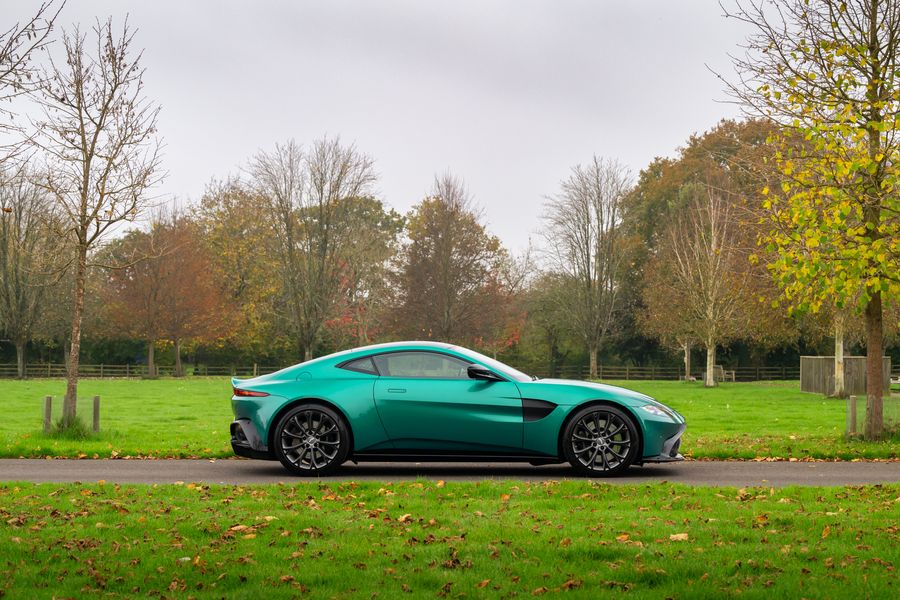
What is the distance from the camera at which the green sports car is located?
11156 millimetres

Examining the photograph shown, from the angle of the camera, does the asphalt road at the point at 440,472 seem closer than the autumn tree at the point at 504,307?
Yes

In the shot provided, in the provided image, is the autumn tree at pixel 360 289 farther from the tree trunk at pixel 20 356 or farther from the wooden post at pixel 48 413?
the wooden post at pixel 48 413

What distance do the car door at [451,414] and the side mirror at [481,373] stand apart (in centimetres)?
6

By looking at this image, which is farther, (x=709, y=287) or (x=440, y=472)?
(x=709, y=287)

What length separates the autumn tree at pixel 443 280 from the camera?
4812cm

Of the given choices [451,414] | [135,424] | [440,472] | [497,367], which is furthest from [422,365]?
[135,424]

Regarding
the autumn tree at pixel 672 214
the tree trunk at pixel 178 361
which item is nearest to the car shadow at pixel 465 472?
the autumn tree at pixel 672 214

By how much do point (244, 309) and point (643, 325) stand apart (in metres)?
24.8

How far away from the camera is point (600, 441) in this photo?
11250 mm

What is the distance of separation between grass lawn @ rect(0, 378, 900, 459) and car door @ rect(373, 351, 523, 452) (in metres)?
3.61

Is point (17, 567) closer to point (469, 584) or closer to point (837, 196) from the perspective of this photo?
point (469, 584)

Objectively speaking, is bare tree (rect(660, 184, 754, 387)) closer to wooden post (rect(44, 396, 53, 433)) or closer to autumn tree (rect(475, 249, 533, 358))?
autumn tree (rect(475, 249, 533, 358))

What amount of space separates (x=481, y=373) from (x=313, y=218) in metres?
41.8

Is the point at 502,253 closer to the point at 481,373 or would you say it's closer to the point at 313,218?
the point at 313,218
